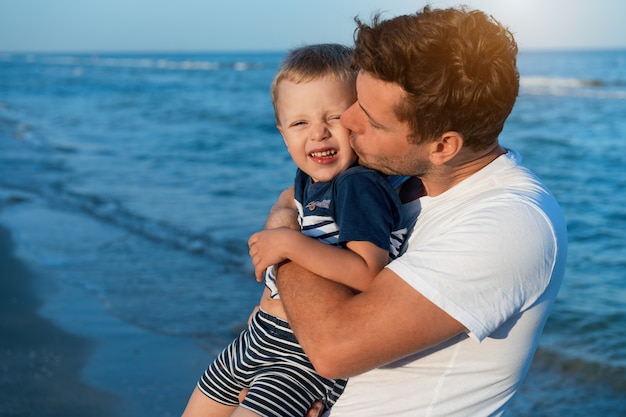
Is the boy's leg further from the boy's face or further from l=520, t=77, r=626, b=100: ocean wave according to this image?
l=520, t=77, r=626, b=100: ocean wave

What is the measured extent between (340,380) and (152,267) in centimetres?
507

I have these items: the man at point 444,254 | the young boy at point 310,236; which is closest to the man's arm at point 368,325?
the man at point 444,254

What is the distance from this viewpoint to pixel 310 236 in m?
2.37

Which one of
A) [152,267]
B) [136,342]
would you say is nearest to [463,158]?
[136,342]

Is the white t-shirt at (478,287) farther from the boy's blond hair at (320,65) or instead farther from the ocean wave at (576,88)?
the ocean wave at (576,88)

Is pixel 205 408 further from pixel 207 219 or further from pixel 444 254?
pixel 207 219

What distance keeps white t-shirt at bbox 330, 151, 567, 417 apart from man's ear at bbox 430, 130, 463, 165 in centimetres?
10

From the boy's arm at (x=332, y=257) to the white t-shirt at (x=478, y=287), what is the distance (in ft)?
0.48

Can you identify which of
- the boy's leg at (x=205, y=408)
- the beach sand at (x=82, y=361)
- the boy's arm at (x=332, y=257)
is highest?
the boy's arm at (x=332, y=257)

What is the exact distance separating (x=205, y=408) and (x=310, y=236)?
0.87 m

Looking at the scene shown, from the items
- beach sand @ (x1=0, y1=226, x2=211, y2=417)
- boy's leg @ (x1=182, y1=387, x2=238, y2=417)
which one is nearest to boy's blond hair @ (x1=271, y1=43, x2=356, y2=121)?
boy's leg @ (x1=182, y1=387, x2=238, y2=417)

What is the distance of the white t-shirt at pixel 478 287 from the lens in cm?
187

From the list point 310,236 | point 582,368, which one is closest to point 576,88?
point 582,368

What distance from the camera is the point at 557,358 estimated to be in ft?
17.8
